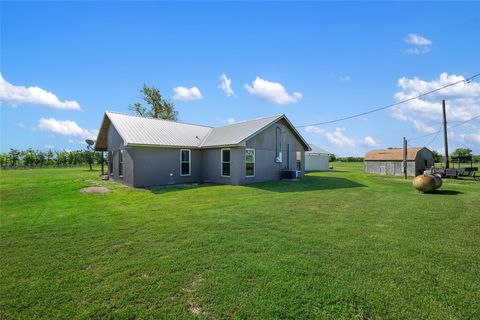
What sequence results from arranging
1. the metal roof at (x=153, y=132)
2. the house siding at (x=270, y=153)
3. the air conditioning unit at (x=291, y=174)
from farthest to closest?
the air conditioning unit at (x=291, y=174) < the house siding at (x=270, y=153) < the metal roof at (x=153, y=132)

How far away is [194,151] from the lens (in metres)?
16.1

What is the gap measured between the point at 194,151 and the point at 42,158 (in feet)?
134

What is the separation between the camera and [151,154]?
13.9 metres

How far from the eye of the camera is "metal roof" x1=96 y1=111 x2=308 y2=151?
13931mm

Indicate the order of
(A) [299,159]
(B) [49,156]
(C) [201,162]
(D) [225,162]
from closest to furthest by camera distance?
1. (D) [225,162]
2. (C) [201,162]
3. (A) [299,159]
4. (B) [49,156]

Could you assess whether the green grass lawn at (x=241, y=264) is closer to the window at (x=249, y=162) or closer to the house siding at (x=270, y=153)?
the window at (x=249, y=162)

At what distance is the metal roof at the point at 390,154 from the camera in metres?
23.1

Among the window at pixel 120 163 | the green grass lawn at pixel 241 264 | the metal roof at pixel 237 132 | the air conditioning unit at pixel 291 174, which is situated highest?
the metal roof at pixel 237 132

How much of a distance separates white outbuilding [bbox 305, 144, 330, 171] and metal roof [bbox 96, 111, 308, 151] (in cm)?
1247

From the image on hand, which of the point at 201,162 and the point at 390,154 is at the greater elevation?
the point at 390,154

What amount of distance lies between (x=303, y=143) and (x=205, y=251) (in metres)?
16.0

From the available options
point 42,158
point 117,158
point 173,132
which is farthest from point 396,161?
point 42,158

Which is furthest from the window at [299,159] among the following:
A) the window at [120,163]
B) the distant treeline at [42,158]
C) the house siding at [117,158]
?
the distant treeline at [42,158]

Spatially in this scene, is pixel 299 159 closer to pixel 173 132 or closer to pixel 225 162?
pixel 225 162
